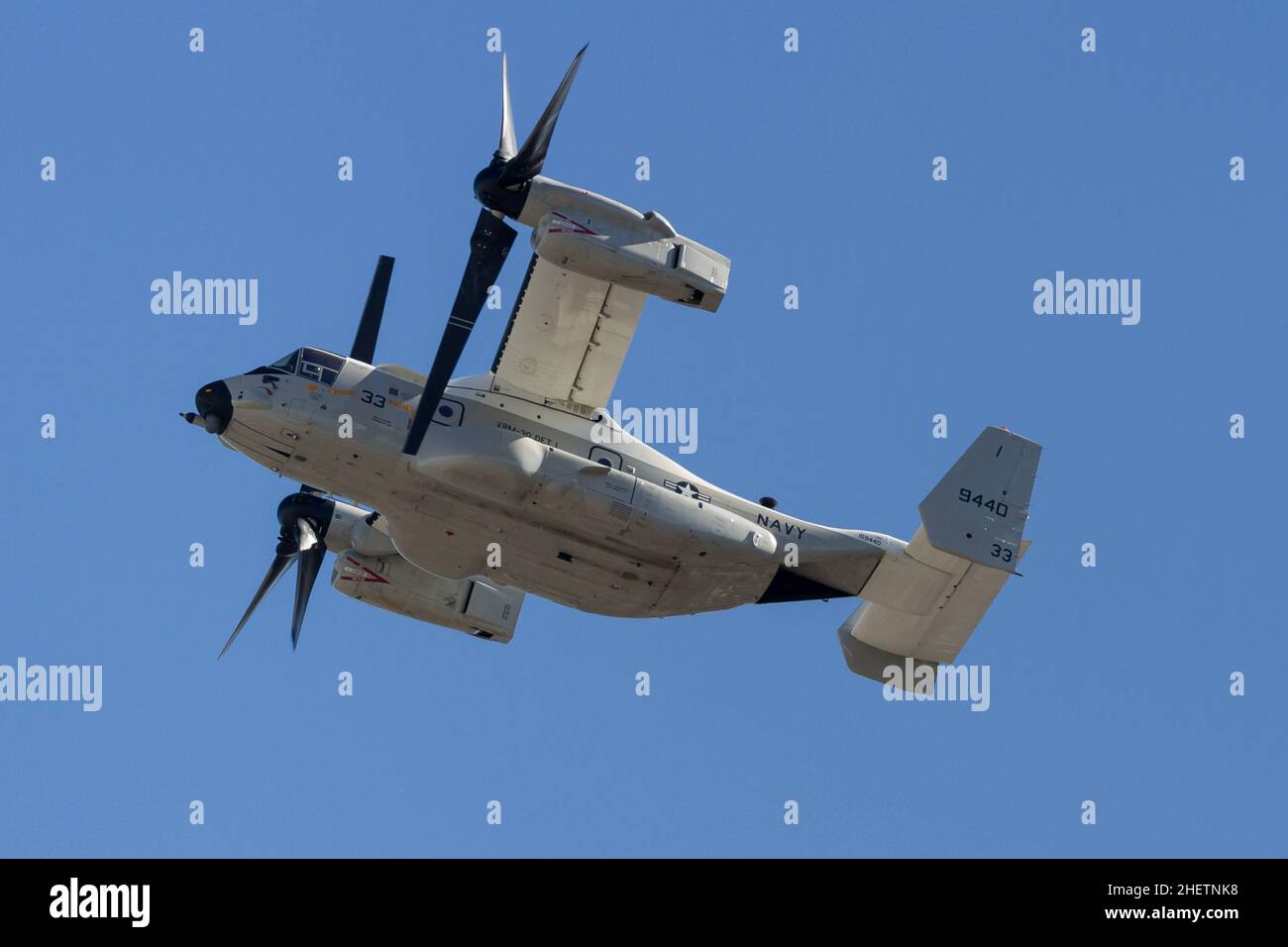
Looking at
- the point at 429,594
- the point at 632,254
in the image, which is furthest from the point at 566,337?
the point at 429,594

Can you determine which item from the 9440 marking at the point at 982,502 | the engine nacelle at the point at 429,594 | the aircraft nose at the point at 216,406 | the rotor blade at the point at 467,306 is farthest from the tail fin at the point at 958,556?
the aircraft nose at the point at 216,406

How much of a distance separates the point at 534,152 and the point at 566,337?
3040 mm

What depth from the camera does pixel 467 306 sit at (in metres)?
25.8

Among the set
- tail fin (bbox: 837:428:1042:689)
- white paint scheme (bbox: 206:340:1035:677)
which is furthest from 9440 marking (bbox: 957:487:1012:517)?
white paint scheme (bbox: 206:340:1035:677)

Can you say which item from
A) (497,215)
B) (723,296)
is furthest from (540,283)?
(723,296)

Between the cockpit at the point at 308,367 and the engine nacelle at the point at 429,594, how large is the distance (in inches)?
204

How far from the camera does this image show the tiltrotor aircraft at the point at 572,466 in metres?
24.9

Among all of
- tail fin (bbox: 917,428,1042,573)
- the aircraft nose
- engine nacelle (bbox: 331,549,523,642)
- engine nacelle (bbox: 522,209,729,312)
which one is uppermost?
engine nacelle (bbox: 522,209,729,312)

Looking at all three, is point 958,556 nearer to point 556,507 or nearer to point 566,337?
point 556,507

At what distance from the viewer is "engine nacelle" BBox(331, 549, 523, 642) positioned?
98.6 feet

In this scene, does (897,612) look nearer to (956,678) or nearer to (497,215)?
(956,678)

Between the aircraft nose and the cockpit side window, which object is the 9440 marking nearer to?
the cockpit side window

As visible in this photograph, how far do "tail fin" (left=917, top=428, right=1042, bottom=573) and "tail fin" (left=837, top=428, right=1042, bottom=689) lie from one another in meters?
0.02

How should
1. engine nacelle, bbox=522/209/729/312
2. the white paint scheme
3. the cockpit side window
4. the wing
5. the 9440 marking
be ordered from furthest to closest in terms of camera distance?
the 9440 marking < the wing < the cockpit side window < the white paint scheme < engine nacelle, bbox=522/209/729/312
